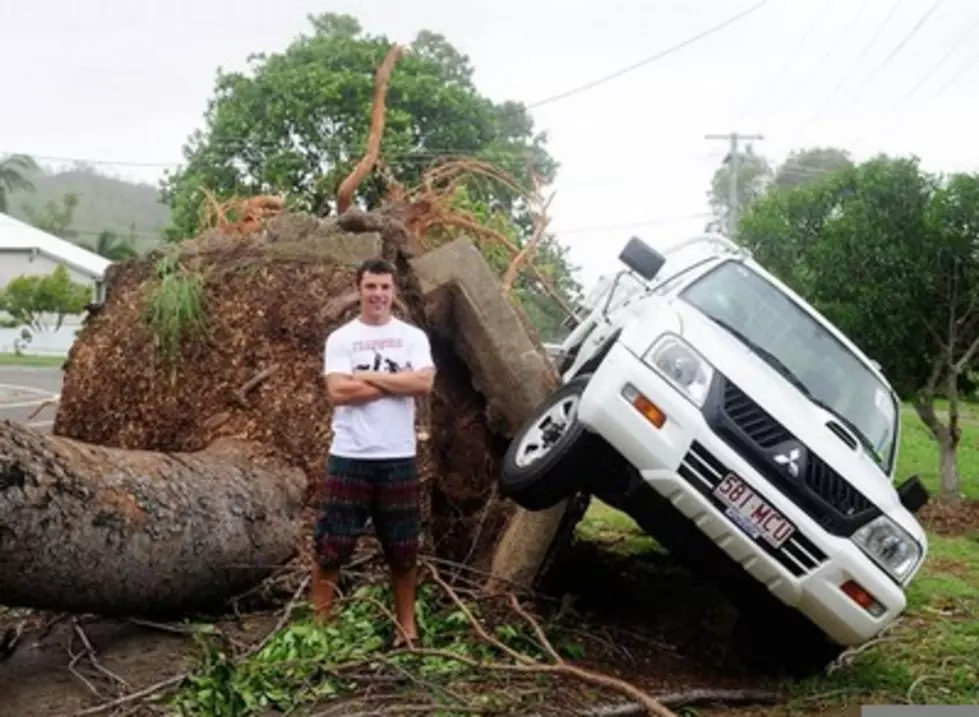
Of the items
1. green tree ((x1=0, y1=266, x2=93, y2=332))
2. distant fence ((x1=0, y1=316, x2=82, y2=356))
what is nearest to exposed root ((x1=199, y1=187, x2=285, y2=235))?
green tree ((x1=0, y1=266, x2=93, y2=332))

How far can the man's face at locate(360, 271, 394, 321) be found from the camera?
5605 millimetres

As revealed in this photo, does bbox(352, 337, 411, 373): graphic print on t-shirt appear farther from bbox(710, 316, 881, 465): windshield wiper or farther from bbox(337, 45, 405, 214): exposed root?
bbox(337, 45, 405, 214): exposed root

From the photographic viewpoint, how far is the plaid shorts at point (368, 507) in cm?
561

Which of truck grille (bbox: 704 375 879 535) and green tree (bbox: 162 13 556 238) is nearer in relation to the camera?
truck grille (bbox: 704 375 879 535)

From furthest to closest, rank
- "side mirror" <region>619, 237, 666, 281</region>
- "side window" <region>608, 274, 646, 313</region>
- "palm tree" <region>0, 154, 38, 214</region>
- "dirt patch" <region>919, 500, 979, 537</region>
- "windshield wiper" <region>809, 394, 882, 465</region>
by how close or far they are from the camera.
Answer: "palm tree" <region>0, 154, 38, 214</region> → "dirt patch" <region>919, 500, 979, 537</region> → "side window" <region>608, 274, 646, 313</region> → "side mirror" <region>619, 237, 666, 281</region> → "windshield wiper" <region>809, 394, 882, 465</region>

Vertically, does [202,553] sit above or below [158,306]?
below

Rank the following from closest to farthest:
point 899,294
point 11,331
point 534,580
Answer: point 534,580, point 899,294, point 11,331

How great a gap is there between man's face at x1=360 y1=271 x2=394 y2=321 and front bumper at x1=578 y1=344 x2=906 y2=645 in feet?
3.30

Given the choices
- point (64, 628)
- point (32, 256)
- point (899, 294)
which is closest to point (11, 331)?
point (32, 256)

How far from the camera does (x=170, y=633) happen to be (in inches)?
227

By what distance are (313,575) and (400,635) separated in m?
0.55

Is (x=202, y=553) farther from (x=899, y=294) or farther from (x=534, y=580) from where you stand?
(x=899, y=294)

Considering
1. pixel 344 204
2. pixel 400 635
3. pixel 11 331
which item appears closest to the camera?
pixel 400 635

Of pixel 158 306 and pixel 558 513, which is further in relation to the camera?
pixel 158 306
